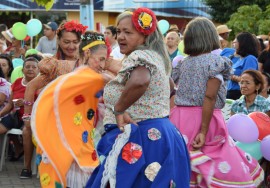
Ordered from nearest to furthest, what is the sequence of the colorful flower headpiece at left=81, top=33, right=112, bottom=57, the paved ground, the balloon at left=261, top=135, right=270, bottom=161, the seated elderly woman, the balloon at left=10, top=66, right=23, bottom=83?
the colorful flower headpiece at left=81, top=33, right=112, bottom=57 < the balloon at left=261, top=135, right=270, bottom=161 < the seated elderly woman < the paved ground < the balloon at left=10, top=66, right=23, bottom=83

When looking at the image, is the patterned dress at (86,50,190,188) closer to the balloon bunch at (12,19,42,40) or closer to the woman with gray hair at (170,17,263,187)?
the woman with gray hair at (170,17,263,187)

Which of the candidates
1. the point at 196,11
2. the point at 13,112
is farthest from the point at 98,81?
the point at 196,11

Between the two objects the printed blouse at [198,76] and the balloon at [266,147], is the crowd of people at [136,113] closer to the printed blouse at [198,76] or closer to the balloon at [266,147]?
the printed blouse at [198,76]

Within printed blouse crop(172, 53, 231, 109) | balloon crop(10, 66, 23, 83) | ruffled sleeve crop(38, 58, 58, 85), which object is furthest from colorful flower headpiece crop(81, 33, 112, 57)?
balloon crop(10, 66, 23, 83)

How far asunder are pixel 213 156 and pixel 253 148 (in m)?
1.43

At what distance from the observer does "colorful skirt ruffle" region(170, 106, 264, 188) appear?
5195mm

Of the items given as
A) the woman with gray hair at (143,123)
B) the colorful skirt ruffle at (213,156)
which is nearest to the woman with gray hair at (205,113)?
the colorful skirt ruffle at (213,156)

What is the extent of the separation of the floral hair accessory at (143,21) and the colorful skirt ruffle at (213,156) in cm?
127

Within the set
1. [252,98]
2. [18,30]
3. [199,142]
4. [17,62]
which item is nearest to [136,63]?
[199,142]

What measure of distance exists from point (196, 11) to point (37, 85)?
72.9 feet

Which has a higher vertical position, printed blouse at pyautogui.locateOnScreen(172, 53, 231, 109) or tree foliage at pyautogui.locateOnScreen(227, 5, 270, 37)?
printed blouse at pyautogui.locateOnScreen(172, 53, 231, 109)

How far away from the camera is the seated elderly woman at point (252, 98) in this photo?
712cm

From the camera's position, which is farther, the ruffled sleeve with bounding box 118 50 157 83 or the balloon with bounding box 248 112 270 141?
the balloon with bounding box 248 112 270 141

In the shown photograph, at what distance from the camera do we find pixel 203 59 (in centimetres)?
518
